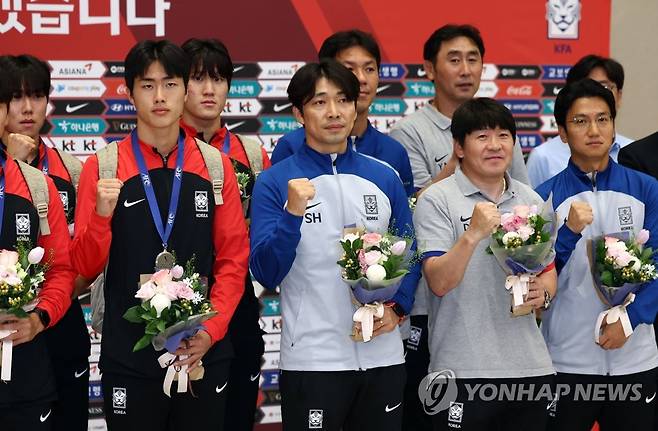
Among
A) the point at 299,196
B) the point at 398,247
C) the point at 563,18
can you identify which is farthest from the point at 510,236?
the point at 563,18

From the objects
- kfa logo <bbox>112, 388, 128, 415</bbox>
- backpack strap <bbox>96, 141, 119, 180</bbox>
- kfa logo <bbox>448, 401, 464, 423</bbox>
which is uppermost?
backpack strap <bbox>96, 141, 119, 180</bbox>

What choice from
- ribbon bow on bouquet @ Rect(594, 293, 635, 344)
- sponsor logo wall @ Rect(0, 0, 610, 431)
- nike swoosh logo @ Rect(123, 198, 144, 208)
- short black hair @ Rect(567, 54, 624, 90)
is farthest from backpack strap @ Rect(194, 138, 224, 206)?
short black hair @ Rect(567, 54, 624, 90)

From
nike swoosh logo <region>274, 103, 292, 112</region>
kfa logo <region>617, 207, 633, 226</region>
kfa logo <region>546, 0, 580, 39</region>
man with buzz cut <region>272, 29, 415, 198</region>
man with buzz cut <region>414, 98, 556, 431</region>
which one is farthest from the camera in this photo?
kfa logo <region>546, 0, 580, 39</region>

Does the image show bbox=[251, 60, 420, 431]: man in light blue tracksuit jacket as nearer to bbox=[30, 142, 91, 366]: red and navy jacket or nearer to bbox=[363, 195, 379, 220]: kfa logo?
bbox=[363, 195, 379, 220]: kfa logo

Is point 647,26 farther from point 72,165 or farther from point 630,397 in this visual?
point 72,165

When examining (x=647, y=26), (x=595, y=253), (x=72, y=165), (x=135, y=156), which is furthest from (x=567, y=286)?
(x=647, y=26)

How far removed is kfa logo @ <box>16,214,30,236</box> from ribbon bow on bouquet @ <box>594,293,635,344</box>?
8.33 feet

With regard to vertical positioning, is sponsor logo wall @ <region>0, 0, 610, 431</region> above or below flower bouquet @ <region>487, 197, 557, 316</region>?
above

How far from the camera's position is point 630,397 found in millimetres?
4316

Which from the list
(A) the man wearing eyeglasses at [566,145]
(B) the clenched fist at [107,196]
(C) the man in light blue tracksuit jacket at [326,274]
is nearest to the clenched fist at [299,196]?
(C) the man in light blue tracksuit jacket at [326,274]

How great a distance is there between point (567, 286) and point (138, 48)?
2.25m

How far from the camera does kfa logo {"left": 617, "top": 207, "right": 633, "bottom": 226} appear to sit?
4402mm

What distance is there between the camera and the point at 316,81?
4137 millimetres

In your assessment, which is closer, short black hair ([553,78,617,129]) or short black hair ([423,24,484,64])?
short black hair ([553,78,617,129])
